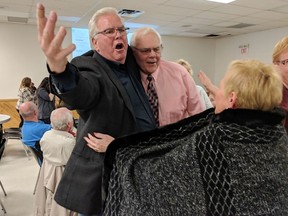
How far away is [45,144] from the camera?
2209mm

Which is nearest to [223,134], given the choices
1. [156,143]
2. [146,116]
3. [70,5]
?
[156,143]

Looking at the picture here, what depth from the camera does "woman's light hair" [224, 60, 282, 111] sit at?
1.00m

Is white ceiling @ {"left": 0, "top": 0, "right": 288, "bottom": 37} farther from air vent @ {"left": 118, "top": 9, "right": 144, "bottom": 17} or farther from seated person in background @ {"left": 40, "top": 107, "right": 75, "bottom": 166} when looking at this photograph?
seated person in background @ {"left": 40, "top": 107, "right": 75, "bottom": 166}

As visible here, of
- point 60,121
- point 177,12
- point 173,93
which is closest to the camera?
point 173,93

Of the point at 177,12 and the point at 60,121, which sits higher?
the point at 177,12

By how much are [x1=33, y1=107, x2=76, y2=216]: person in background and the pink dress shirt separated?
1160 mm

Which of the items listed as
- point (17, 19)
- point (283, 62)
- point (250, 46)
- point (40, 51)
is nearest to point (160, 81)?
point (283, 62)

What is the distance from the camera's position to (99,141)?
108 centimetres

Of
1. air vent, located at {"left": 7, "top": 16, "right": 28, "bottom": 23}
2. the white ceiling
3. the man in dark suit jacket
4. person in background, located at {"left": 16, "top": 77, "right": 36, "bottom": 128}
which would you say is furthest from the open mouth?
air vent, located at {"left": 7, "top": 16, "right": 28, "bottom": 23}

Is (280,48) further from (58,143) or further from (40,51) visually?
(40,51)

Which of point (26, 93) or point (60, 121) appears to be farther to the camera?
point (26, 93)

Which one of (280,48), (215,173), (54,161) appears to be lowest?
(54,161)

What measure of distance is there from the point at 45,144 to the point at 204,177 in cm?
164

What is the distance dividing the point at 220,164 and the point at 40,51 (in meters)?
7.26
